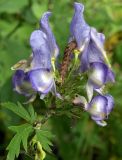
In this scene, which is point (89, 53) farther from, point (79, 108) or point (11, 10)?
point (11, 10)

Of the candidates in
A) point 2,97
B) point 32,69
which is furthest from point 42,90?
point 2,97

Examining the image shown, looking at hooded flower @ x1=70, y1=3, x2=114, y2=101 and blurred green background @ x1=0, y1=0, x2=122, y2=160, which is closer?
hooded flower @ x1=70, y1=3, x2=114, y2=101

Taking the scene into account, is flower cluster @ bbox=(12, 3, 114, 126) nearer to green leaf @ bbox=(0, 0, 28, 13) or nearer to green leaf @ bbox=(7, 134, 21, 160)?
green leaf @ bbox=(7, 134, 21, 160)

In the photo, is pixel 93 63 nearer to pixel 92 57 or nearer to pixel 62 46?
pixel 92 57

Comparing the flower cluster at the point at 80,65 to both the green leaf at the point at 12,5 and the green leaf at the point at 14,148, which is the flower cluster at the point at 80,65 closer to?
the green leaf at the point at 14,148

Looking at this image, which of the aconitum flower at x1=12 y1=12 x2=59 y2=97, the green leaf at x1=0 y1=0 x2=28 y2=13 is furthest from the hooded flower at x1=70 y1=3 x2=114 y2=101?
the green leaf at x1=0 y1=0 x2=28 y2=13

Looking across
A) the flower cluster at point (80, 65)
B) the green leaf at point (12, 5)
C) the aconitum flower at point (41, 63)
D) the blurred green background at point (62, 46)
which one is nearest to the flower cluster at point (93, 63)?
the flower cluster at point (80, 65)

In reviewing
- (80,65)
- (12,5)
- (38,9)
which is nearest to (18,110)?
(80,65)
